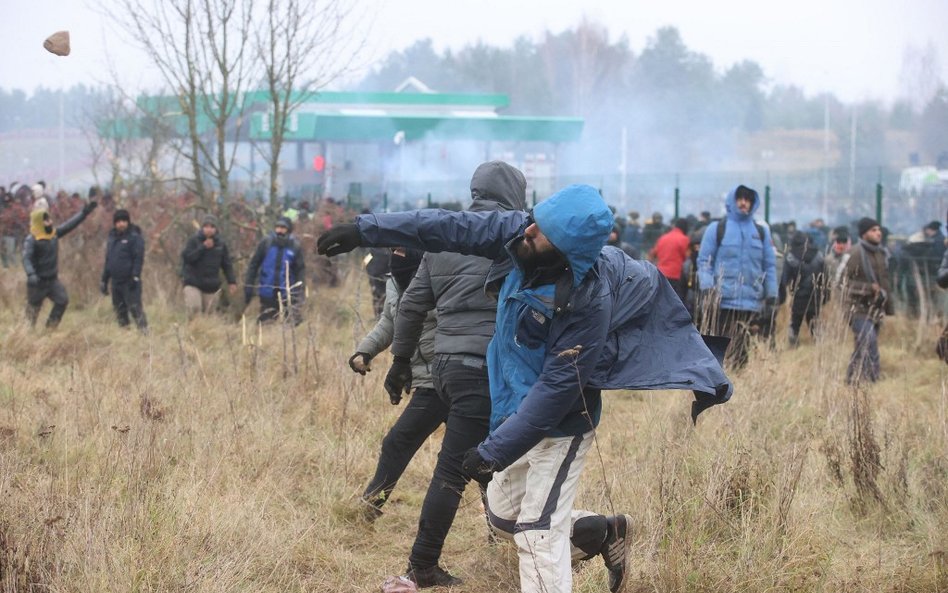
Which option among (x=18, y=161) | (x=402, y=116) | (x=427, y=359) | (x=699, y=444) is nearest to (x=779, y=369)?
(x=699, y=444)

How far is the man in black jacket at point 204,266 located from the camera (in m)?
12.7

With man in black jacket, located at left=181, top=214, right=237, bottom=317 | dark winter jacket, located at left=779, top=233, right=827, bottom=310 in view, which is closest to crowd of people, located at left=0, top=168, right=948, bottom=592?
dark winter jacket, located at left=779, top=233, right=827, bottom=310

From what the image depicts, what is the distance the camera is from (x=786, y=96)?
214 feet

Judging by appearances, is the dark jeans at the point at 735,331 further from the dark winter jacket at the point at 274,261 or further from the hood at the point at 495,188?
the dark winter jacket at the point at 274,261

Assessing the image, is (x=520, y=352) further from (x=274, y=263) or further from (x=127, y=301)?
(x=127, y=301)

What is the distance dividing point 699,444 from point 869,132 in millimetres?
48581

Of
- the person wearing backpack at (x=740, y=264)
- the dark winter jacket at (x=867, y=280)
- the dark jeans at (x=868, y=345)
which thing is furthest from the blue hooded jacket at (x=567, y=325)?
the dark winter jacket at (x=867, y=280)

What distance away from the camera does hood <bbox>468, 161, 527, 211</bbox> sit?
4.44 meters

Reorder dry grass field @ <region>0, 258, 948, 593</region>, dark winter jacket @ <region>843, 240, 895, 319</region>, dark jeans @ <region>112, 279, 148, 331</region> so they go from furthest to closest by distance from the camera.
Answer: dark jeans @ <region>112, 279, 148, 331</region> < dark winter jacket @ <region>843, 240, 895, 319</region> < dry grass field @ <region>0, 258, 948, 593</region>

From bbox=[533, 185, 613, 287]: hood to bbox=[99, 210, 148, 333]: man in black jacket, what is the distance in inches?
392

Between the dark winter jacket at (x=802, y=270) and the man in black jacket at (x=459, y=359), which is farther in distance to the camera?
the dark winter jacket at (x=802, y=270)

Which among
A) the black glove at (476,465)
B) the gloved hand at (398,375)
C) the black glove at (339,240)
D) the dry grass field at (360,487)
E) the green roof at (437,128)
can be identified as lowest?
the dry grass field at (360,487)

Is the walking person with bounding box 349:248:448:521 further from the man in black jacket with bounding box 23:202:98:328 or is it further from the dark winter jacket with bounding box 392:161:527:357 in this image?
the man in black jacket with bounding box 23:202:98:328

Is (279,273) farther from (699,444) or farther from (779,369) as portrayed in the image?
(699,444)
